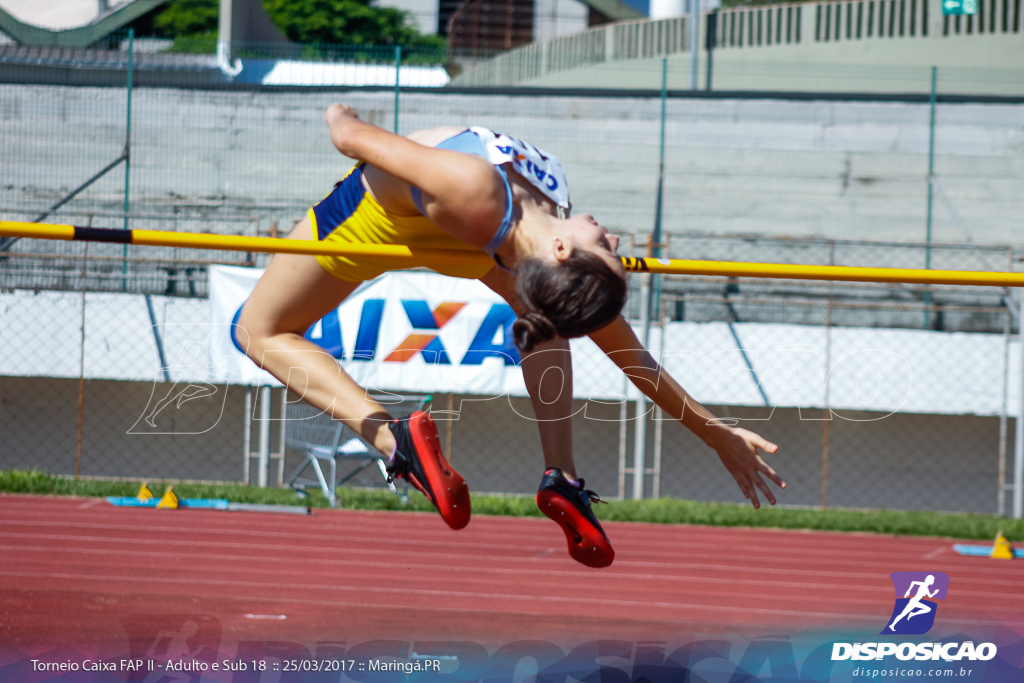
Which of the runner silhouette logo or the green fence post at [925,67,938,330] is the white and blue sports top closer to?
the runner silhouette logo

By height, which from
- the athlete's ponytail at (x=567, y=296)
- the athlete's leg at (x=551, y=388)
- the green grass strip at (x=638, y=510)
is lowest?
the green grass strip at (x=638, y=510)

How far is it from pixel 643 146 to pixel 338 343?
508 centimetres

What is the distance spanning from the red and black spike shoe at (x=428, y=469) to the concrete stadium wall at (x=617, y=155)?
311 inches

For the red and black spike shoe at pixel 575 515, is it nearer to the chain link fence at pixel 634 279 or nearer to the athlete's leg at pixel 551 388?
the athlete's leg at pixel 551 388

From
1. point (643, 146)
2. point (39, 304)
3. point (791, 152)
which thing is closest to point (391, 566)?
point (39, 304)

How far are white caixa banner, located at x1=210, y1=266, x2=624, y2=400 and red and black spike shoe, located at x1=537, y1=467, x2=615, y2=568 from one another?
4.76m

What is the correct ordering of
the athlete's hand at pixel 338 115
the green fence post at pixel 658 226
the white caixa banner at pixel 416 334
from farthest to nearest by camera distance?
the green fence post at pixel 658 226 → the white caixa banner at pixel 416 334 → the athlete's hand at pixel 338 115

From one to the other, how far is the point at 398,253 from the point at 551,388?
57cm

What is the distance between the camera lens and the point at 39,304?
781cm

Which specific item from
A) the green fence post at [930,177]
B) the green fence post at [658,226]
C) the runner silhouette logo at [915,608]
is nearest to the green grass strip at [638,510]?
the green fence post at [658,226]

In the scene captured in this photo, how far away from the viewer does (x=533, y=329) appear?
226 centimetres

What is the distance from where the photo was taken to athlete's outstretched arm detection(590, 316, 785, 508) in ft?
9.01

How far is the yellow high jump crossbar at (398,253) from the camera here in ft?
8.43

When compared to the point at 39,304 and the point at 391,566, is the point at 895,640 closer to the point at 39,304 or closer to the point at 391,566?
the point at 391,566
